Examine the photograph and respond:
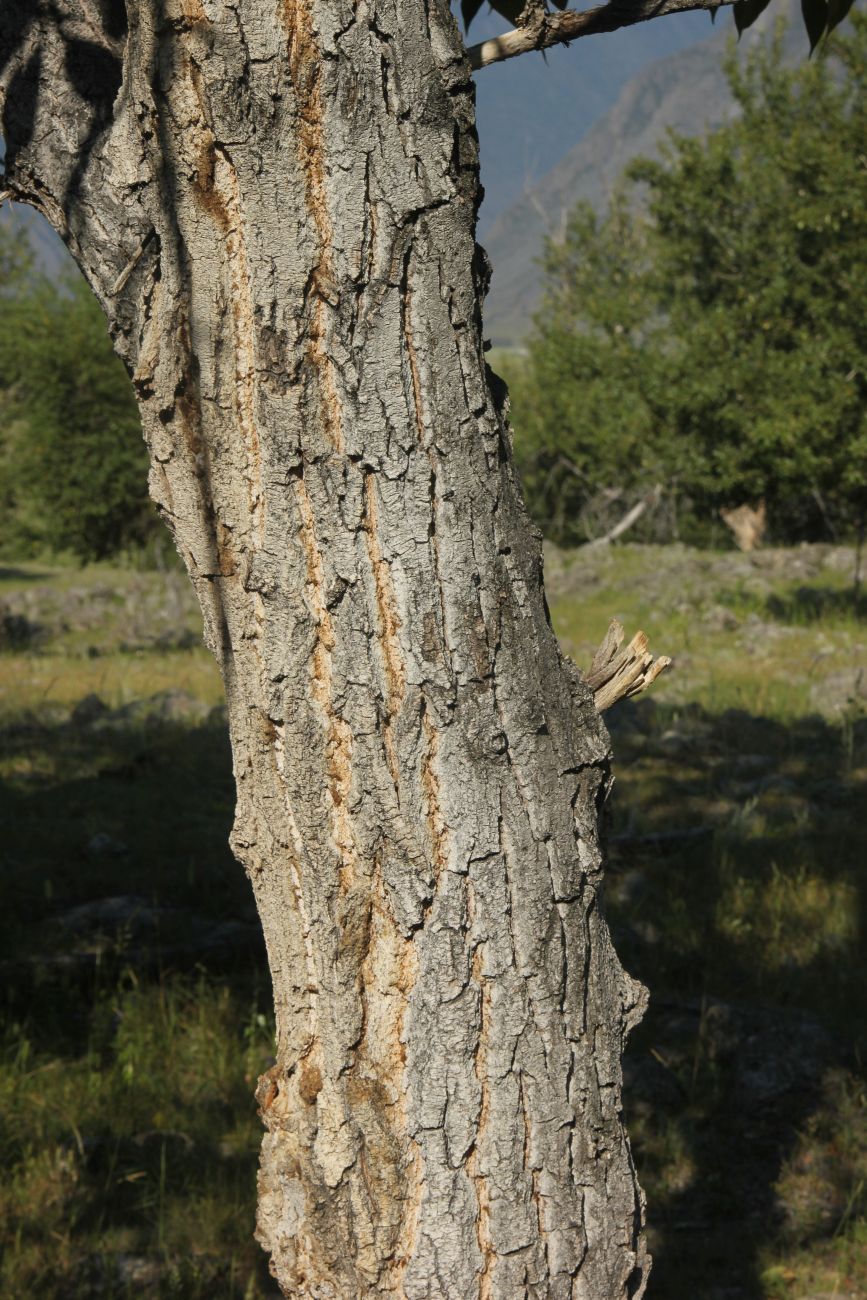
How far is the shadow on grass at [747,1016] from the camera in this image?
3.10 metres

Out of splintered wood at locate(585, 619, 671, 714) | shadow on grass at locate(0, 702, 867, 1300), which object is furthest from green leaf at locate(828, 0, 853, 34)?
shadow on grass at locate(0, 702, 867, 1300)

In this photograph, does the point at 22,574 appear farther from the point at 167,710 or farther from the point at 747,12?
the point at 747,12

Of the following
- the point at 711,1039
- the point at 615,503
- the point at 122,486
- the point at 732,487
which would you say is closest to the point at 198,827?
the point at 711,1039

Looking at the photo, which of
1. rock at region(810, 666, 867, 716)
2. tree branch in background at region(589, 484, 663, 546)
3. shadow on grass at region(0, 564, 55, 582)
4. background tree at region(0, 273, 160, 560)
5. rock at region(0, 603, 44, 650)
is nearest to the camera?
rock at region(810, 666, 867, 716)

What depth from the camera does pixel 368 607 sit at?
1.59 meters

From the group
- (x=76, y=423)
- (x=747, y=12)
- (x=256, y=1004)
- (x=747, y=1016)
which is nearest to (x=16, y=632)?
(x=76, y=423)

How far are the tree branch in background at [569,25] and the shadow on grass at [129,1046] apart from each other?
8.79 feet

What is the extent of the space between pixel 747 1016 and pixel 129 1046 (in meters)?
2.03

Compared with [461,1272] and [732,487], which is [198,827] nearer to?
[461,1272]

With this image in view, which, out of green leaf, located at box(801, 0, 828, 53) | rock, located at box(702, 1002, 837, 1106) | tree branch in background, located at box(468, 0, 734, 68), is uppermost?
green leaf, located at box(801, 0, 828, 53)

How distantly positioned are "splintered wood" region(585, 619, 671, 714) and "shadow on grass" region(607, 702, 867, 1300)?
183 centimetres

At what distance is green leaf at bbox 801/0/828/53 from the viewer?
2.41 meters

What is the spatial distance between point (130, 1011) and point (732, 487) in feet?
35.4

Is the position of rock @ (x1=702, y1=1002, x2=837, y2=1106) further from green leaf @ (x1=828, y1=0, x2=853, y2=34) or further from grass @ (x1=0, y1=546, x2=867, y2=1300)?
green leaf @ (x1=828, y1=0, x2=853, y2=34)
